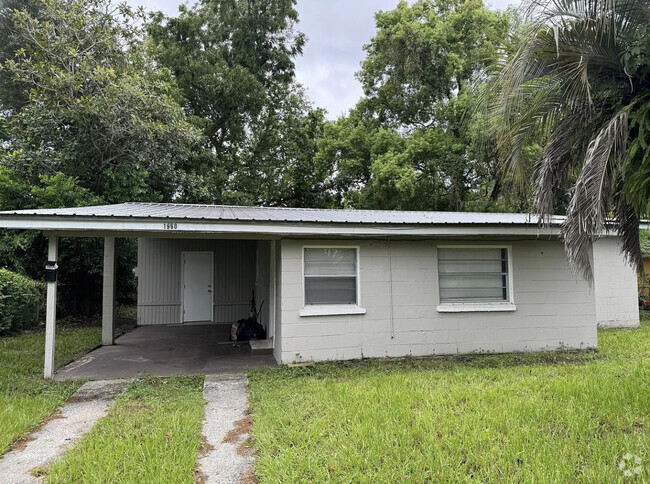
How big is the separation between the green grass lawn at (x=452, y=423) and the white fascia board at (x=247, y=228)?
2.17 m

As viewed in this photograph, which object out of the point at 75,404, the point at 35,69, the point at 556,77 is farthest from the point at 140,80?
the point at 556,77

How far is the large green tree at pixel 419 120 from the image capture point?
16.1 m

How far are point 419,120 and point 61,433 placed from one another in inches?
685

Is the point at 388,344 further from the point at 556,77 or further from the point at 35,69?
the point at 35,69

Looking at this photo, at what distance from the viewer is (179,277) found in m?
11.8

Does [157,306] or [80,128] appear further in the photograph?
[157,306]

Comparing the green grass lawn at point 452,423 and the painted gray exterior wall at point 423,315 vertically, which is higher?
the painted gray exterior wall at point 423,315

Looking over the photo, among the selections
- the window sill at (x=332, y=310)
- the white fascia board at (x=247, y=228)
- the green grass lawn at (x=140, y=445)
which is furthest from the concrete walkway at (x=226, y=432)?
the white fascia board at (x=247, y=228)

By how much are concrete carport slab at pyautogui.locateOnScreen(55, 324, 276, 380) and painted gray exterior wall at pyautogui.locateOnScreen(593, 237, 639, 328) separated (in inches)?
346

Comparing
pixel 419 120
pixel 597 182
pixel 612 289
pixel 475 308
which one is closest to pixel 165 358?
pixel 475 308

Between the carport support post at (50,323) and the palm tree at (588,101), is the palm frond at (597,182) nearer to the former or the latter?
the palm tree at (588,101)

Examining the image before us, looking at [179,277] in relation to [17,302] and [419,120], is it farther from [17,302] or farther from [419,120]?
[419,120]

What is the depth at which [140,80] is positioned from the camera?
1198 centimetres

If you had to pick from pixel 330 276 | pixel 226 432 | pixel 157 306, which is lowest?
pixel 226 432
